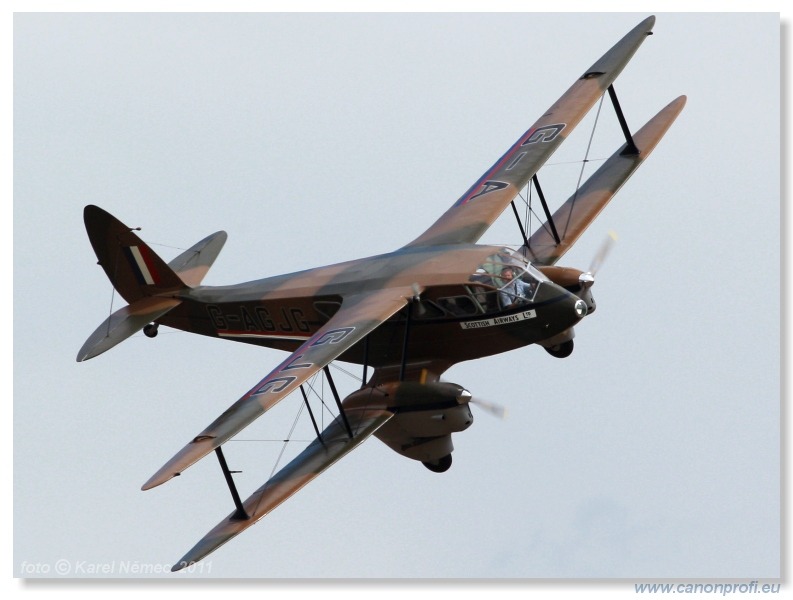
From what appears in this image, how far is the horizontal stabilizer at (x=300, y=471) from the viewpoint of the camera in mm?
33156

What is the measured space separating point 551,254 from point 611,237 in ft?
5.45

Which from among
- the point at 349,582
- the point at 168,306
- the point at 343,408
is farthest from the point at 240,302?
the point at 349,582

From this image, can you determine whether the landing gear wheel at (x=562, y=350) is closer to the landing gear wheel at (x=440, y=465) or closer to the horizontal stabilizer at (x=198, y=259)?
the landing gear wheel at (x=440, y=465)

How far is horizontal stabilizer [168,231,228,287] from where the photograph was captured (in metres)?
40.0

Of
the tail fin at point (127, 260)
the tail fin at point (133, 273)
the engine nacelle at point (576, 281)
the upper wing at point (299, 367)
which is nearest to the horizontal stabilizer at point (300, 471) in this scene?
the upper wing at point (299, 367)

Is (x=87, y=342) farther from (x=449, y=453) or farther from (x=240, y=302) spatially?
(x=449, y=453)

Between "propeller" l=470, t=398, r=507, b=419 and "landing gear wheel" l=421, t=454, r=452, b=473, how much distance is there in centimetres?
147

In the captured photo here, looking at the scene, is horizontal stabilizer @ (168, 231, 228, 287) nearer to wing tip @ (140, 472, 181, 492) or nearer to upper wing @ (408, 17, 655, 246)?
upper wing @ (408, 17, 655, 246)

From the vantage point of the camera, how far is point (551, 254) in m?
38.3

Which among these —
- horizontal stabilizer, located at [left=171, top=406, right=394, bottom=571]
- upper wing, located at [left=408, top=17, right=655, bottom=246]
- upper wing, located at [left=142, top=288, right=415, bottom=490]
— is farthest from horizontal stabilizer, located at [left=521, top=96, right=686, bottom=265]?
horizontal stabilizer, located at [left=171, top=406, right=394, bottom=571]

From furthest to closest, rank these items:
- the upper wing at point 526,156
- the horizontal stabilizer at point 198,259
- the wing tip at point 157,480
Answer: the horizontal stabilizer at point 198,259 < the upper wing at point 526,156 < the wing tip at point 157,480

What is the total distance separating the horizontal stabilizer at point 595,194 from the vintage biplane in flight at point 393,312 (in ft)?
0.14

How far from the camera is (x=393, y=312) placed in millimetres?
34531

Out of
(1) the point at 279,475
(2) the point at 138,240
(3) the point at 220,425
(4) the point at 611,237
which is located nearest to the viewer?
(3) the point at 220,425
